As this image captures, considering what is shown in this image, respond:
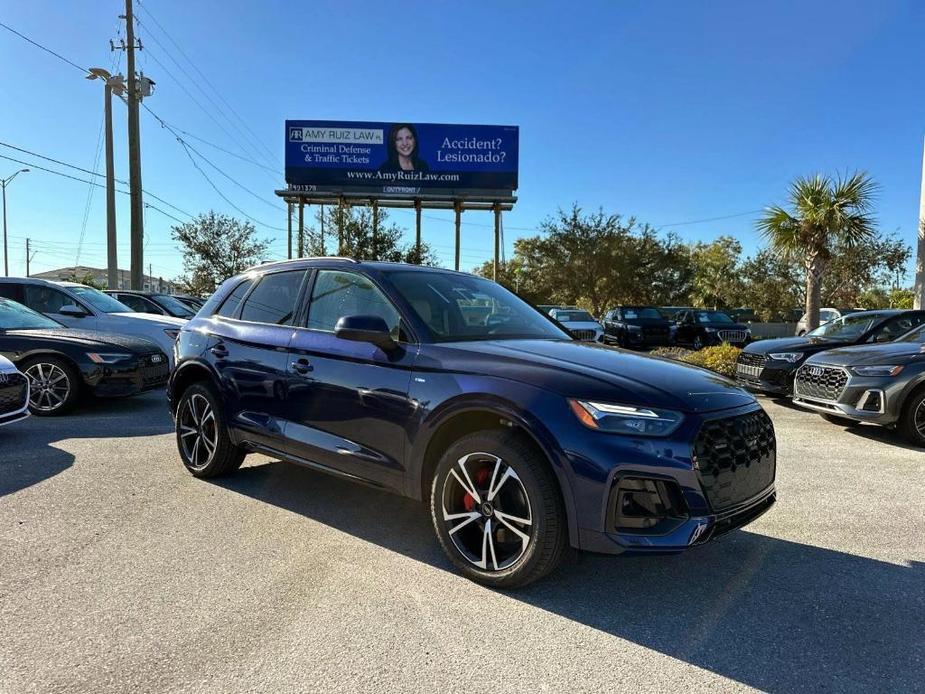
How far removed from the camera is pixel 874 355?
6797 millimetres

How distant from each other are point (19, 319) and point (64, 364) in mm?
1104

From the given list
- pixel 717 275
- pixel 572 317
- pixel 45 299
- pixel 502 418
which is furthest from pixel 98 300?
pixel 717 275

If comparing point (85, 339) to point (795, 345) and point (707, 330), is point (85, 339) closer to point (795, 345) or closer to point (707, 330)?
point (795, 345)

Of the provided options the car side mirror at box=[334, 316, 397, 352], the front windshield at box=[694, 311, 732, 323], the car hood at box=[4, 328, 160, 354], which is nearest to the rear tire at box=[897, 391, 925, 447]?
the car side mirror at box=[334, 316, 397, 352]

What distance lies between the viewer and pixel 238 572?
3285 millimetres

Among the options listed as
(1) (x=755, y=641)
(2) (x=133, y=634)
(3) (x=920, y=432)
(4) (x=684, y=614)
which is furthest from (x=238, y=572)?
(3) (x=920, y=432)

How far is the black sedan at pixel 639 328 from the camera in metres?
20.1

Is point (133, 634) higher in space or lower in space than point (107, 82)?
lower

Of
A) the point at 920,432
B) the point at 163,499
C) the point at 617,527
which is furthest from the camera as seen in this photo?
the point at 920,432

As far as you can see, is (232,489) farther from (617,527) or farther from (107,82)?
(107,82)

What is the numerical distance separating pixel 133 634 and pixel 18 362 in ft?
20.1

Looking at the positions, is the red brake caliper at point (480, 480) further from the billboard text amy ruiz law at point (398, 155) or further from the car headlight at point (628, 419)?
the billboard text amy ruiz law at point (398, 155)

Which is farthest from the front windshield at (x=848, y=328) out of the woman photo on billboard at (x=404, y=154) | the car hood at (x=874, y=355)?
the woman photo on billboard at (x=404, y=154)

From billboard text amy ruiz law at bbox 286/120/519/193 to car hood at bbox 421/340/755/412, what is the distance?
92.0 ft
